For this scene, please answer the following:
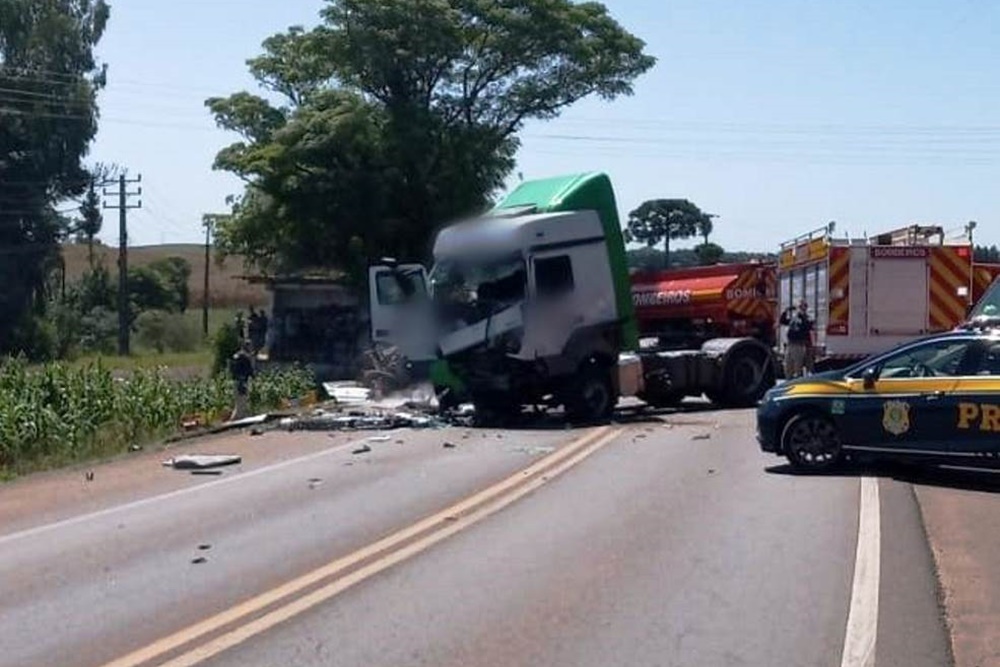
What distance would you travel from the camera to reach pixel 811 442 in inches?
748

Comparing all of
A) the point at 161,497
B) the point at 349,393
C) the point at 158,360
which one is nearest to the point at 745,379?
the point at 349,393

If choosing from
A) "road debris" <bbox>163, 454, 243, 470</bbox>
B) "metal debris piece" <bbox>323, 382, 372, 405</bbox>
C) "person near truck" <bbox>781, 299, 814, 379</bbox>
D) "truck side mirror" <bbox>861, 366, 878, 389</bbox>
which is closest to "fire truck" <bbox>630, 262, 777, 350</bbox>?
"person near truck" <bbox>781, 299, 814, 379</bbox>

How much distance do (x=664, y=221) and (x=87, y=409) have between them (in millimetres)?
46466

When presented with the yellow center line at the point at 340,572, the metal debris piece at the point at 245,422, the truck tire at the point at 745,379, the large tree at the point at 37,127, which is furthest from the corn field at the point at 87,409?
the large tree at the point at 37,127

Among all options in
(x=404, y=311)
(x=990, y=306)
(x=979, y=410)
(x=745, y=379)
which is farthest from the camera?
(x=745, y=379)

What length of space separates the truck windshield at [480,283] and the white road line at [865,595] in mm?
11356

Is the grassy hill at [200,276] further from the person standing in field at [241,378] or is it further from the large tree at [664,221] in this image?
the person standing in field at [241,378]

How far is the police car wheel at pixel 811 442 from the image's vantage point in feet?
61.8

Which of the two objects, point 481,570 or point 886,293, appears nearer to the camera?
point 481,570

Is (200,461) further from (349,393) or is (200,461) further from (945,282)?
(349,393)

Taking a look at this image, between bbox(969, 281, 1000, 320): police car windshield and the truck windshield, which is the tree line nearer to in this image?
the truck windshield

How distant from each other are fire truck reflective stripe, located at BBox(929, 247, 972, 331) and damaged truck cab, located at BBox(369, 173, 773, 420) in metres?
4.97

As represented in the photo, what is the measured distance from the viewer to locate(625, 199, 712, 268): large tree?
234ft

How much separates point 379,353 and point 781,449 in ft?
49.8
